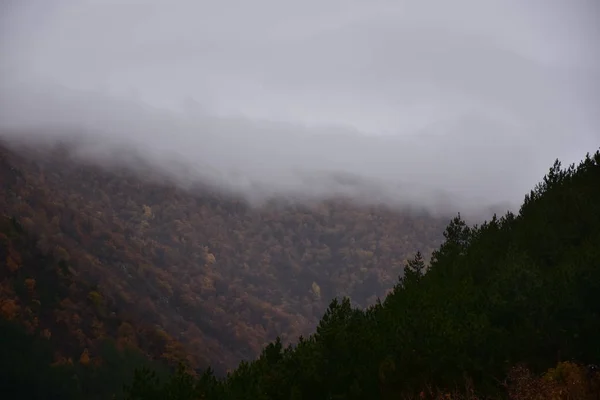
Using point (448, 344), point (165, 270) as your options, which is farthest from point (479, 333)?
point (165, 270)

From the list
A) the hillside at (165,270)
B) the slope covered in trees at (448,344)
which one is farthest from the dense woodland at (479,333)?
the hillside at (165,270)

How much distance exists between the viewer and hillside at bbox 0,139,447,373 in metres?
85.2

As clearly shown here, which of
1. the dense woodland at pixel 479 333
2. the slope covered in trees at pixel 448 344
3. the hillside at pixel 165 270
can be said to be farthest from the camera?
the hillside at pixel 165 270

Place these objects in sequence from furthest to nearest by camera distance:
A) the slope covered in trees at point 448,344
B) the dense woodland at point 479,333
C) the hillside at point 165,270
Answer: the hillside at point 165,270 → the slope covered in trees at point 448,344 → the dense woodland at point 479,333

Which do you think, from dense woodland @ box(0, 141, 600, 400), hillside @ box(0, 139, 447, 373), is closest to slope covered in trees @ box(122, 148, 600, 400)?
dense woodland @ box(0, 141, 600, 400)

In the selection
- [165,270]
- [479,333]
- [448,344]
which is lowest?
[448,344]

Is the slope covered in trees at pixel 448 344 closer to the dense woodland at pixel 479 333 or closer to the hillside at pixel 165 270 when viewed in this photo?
the dense woodland at pixel 479 333

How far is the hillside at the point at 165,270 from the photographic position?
280 ft

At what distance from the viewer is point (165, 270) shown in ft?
449

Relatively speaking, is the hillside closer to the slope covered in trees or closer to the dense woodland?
the dense woodland

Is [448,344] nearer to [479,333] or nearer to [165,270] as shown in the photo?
[479,333]

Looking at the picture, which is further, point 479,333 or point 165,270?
point 165,270

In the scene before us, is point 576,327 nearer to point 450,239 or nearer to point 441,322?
point 441,322

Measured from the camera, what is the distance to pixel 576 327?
1645cm
